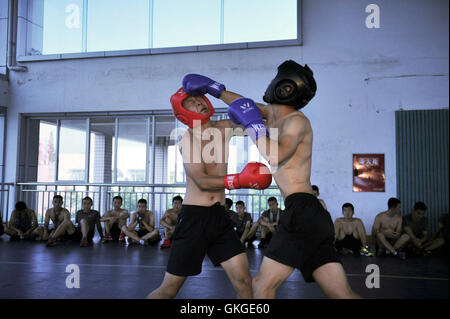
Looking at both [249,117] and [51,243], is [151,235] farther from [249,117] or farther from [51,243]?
[249,117]

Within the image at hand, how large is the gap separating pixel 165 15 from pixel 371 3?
3.92 m

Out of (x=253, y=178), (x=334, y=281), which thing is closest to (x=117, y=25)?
(x=253, y=178)

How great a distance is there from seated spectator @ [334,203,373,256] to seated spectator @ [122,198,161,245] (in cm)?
289

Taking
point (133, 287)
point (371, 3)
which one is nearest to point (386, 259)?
point (133, 287)

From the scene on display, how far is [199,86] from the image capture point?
8.02ft

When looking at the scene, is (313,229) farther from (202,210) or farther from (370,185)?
(370,185)

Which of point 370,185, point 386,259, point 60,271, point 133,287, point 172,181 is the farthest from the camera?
point 172,181

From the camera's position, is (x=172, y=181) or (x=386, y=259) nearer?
(x=386, y=259)

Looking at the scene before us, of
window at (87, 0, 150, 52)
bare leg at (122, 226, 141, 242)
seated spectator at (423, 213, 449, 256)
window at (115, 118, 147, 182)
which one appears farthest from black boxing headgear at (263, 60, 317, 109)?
window at (87, 0, 150, 52)

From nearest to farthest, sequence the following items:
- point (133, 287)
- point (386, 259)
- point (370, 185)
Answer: point (133, 287) < point (386, 259) < point (370, 185)

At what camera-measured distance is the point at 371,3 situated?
287 inches

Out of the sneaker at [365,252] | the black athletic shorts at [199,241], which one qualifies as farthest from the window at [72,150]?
the black athletic shorts at [199,241]

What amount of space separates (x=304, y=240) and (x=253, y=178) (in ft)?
1.29

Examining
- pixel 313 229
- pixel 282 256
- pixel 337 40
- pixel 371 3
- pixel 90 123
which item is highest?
pixel 371 3
